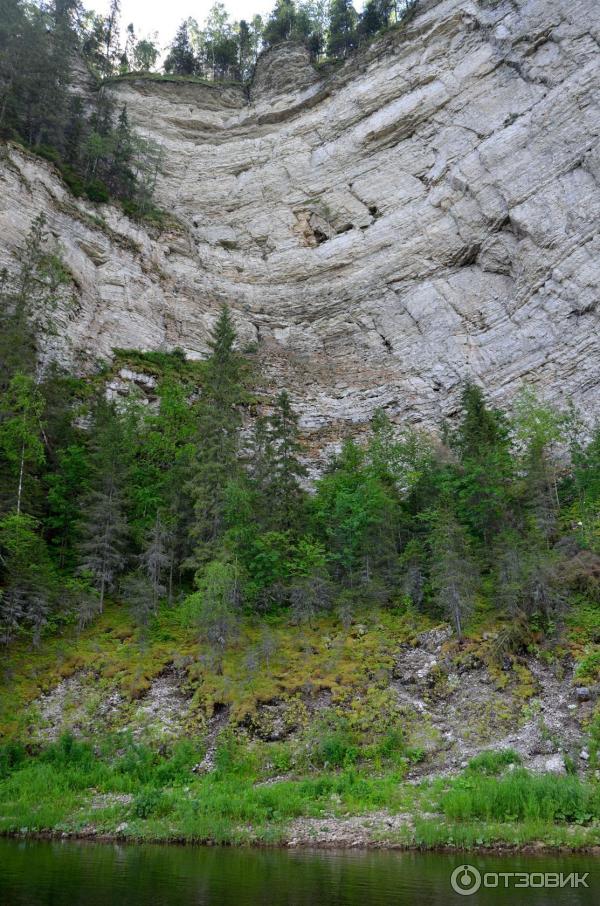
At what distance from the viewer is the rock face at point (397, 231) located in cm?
3612

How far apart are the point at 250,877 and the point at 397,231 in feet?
136

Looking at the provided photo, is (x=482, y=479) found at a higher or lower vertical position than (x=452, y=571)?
higher

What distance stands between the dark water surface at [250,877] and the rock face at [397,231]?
2653 cm

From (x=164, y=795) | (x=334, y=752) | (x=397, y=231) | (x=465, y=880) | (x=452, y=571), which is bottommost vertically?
(x=465, y=880)

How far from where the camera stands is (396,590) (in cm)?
2436

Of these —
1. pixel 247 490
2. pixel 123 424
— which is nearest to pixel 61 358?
pixel 123 424

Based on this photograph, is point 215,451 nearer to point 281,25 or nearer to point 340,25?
point 340,25

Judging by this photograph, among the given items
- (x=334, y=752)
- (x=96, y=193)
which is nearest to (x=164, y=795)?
(x=334, y=752)

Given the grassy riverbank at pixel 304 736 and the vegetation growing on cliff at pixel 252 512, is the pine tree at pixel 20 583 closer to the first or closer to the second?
the vegetation growing on cliff at pixel 252 512

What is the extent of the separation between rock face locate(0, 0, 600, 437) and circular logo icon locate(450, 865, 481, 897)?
86.8 feet

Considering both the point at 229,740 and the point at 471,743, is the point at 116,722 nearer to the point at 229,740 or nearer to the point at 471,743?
the point at 229,740

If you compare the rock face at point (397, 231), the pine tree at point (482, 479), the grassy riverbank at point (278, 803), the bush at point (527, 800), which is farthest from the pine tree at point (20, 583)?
the rock face at point (397, 231)

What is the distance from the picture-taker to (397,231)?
43656mm

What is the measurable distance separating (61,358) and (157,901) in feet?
97.5
